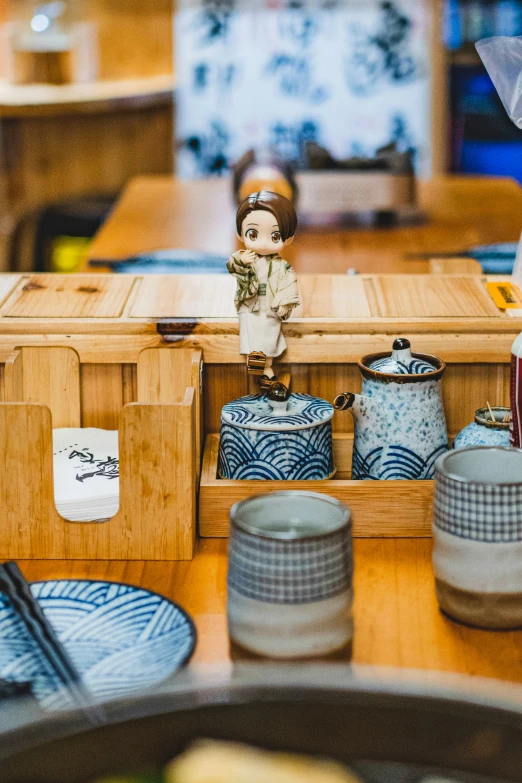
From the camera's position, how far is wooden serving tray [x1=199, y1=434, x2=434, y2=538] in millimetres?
1159

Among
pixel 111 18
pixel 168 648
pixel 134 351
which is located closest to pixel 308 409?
pixel 134 351

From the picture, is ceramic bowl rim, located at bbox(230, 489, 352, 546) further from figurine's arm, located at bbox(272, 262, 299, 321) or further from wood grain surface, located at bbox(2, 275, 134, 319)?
wood grain surface, located at bbox(2, 275, 134, 319)

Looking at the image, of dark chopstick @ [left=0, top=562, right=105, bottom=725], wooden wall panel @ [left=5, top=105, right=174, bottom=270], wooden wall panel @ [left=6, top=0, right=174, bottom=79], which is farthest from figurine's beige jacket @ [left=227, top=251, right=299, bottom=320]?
wooden wall panel @ [left=6, top=0, right=174, bottom=79]

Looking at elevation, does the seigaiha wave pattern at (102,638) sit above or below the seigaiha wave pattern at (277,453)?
below

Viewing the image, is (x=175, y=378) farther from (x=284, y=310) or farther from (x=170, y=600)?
(x=170, y=600)

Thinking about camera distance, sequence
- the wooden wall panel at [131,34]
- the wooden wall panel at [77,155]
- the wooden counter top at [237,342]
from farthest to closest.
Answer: the wooden wall panel at [131,34] < the wooden wall panel at [77,155] < the wooden counter top at [237,342]

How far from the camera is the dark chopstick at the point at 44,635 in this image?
28.1 inches

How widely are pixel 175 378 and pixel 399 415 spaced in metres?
0.32

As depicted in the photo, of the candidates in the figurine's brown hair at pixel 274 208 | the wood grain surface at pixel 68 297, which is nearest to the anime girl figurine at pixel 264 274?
the figurine's brown hair at pixel 274 208

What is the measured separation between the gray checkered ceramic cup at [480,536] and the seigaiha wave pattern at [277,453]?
0.73 feet

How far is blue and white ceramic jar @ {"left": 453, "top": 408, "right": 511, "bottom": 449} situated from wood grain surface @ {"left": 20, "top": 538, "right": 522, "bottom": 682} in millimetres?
133

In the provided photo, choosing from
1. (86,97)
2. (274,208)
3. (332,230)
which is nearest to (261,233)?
(274,208)

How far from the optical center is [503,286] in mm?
1474

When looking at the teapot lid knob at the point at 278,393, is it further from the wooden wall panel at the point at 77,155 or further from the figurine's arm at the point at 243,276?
the wooden wall panel at the point at 77,155
